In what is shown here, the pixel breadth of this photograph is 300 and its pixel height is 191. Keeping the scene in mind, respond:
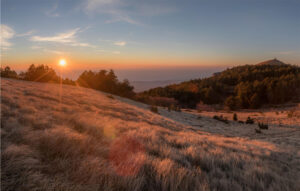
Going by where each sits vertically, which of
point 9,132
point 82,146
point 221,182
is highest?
point 9,132

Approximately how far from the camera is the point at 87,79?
4525 cm

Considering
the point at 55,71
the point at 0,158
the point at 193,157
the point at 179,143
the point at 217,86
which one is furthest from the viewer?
the point at 217,86

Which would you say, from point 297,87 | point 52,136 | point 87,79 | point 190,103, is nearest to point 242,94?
Answer: point 190,103

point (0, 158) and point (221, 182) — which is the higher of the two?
point (0, 158)

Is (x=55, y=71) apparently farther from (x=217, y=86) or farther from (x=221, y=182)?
(x=217, y=86)

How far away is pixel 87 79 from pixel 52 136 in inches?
1808

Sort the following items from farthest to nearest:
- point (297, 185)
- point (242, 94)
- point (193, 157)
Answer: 1. point (242, 94)
2. point (193, 157)
3. point (297, 185)

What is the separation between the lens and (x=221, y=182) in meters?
2.46

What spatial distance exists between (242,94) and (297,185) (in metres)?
64.5

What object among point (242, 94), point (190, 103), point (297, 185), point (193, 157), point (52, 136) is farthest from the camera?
point (190, 103)

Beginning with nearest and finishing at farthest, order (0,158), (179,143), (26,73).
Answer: (0,158) < (179,143) < (26,73)

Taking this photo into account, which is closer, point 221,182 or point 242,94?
point 221,182

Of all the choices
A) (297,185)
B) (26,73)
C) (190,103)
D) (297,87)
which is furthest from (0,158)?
(297,87)

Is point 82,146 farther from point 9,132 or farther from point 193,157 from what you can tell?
point 193,157
